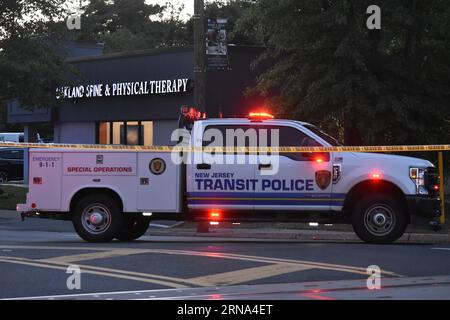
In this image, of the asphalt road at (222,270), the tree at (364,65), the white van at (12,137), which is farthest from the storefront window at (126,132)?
the asphalt road at (222,270)

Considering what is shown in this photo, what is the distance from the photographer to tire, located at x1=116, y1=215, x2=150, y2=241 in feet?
41.8

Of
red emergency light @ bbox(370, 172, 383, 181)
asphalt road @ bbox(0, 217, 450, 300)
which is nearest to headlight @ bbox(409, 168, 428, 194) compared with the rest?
red emergency light @ bbox(370, 172, 383, 181)

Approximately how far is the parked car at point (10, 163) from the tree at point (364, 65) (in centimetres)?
2195

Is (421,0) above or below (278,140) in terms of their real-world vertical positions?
above

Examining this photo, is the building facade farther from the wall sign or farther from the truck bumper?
the truck bumper

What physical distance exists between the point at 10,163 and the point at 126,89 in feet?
39.4

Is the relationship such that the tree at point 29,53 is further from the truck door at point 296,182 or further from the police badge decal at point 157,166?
the truck door at point 296,182

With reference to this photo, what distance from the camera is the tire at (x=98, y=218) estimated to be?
12406 mm

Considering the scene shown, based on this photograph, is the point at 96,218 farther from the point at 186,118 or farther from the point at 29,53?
the point at 29,53

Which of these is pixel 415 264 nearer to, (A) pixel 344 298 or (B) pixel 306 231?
(A) pixel 344 298

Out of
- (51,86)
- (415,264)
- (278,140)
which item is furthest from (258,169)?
(51,86)

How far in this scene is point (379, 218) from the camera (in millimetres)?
11852
